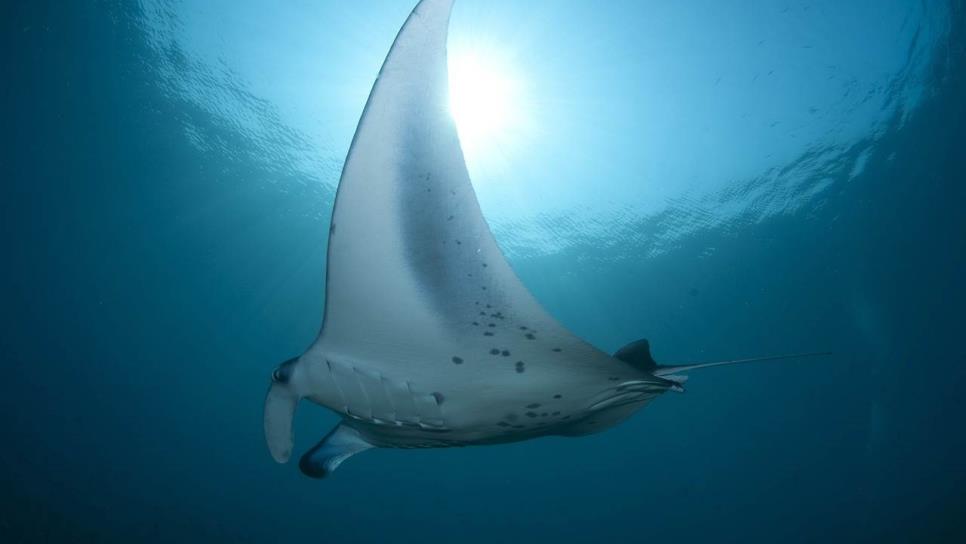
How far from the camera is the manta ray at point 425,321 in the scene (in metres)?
1.66

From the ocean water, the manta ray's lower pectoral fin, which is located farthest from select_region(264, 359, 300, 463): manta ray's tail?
the ocean water

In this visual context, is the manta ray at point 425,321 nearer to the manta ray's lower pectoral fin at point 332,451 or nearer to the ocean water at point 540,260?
the manta ray's lower pectoral fin at point 332,451

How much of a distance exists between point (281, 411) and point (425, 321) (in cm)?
114

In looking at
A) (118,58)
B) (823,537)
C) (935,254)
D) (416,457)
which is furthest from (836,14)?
(416,457)

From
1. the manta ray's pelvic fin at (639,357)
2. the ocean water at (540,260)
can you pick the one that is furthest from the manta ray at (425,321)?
the ocean water at (540,260)

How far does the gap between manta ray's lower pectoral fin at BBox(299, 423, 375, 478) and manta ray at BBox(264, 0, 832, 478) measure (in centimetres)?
1

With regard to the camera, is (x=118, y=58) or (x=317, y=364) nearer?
(x=317, y=364)

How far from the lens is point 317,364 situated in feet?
7.75

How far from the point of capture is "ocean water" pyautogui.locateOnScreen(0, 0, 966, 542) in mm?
10383

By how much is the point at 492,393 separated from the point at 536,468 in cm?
3000

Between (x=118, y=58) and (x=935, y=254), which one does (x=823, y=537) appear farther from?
(x=118, y=58)

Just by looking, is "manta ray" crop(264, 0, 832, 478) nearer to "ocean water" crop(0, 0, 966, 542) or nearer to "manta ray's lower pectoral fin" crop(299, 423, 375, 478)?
"manta ray's lower pectoral fin" crop(299, 423, 375, 478)

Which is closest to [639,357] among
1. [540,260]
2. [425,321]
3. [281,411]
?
[425,321]

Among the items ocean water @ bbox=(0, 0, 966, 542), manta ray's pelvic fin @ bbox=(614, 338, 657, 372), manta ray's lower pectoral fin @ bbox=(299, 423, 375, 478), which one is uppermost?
ocean water @ bbox=(0, 0, 966, 542)
